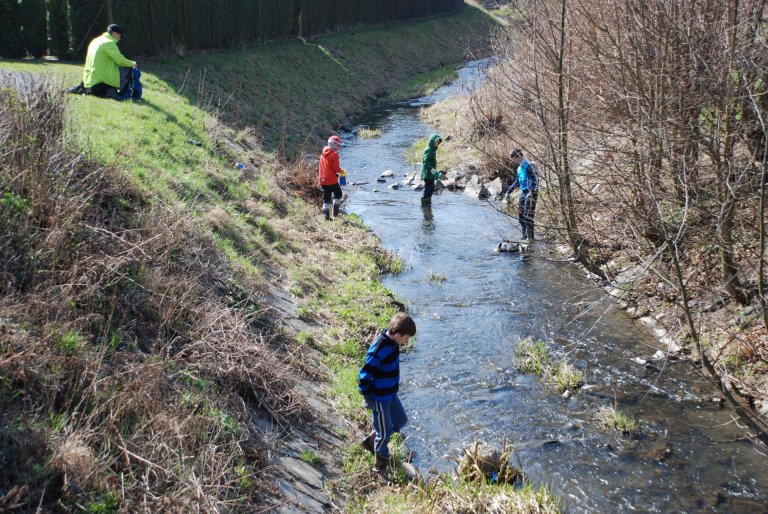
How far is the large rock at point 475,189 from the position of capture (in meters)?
19.2

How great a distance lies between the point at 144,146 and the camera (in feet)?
38.1

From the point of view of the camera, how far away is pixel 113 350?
19.3 feet

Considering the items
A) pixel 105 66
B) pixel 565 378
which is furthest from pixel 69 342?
pixel 105 66

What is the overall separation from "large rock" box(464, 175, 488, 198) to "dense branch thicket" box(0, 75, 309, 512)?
38.3ft

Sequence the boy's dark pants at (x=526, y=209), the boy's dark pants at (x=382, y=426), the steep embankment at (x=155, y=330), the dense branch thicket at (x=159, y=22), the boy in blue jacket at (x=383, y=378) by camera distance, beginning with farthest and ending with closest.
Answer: the dense branch thicket at (x=159, y=22) → the boy's dark pants at (x=526, y=209) → the boy's dark pants at (x=382, y=426) → the boy in blue jacket at (x=383, y=378) → the steep embankment at (x=155, y=330)


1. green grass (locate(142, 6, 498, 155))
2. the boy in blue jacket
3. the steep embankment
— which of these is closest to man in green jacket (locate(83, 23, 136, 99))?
the steep embankment

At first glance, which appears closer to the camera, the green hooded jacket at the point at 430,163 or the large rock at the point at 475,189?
the green hooded jacket at the point at 430,163

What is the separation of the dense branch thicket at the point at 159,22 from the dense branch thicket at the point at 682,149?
51.0ft

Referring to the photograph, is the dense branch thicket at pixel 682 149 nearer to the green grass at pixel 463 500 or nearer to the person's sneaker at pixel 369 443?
the green grass at pixel 463 500

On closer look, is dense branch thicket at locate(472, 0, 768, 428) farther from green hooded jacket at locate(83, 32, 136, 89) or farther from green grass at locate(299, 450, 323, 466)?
green hooded jacket at locate(83, 32, 136, 89)

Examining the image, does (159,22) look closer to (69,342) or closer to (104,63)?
(104,63)

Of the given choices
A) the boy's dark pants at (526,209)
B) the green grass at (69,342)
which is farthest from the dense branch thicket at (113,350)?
the boy's dark pants at (526,209)

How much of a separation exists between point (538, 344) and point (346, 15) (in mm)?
35302

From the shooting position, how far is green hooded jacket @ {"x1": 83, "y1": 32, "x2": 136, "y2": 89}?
13.9m
